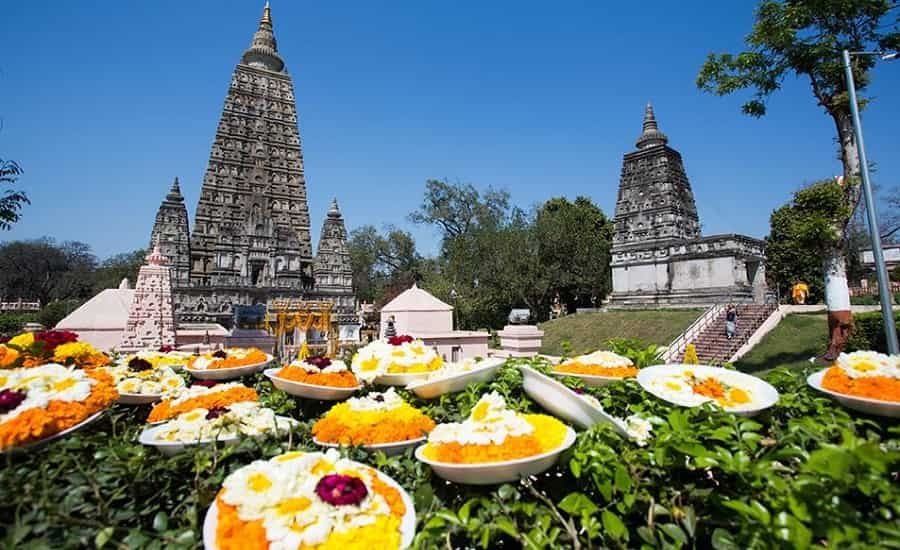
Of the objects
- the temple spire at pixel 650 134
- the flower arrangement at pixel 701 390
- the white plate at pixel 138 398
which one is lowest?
the white plate at pixel 138 398

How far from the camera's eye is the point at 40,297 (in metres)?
51.1

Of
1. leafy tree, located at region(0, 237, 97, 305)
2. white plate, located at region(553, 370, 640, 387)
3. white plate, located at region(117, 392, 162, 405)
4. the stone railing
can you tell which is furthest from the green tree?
leafy tree, located at region(0, 237, 97, 305)

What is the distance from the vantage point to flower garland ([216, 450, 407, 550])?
1.50 m

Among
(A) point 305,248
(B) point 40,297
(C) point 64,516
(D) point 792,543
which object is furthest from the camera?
(B) point 40,297

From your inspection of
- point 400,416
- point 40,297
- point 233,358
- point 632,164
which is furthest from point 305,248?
point 40,297

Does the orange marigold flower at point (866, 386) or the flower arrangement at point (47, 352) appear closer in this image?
the orange marigold flower at point (866, 386)

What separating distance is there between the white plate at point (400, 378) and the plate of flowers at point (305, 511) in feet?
4.24

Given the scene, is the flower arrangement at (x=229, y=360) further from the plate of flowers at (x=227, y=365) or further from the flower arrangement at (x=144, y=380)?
the flower arrangement at (x=144, y=380)

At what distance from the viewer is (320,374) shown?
9.94 ft

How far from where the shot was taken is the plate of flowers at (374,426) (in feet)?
7.25

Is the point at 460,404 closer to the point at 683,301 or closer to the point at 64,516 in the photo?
the point at 64,516

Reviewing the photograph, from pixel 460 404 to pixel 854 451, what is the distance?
1.88m

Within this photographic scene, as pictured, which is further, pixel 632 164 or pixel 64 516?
pixel 632 164

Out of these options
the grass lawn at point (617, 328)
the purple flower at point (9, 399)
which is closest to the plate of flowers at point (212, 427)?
the purple flower at point (9, 399)
